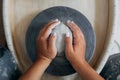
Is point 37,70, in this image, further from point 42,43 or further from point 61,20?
point 61,20

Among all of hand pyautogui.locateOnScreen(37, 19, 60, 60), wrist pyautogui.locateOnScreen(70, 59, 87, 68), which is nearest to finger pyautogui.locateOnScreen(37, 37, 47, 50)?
hand pyautogui.locateOnScreen(37, 19, 60, 60)

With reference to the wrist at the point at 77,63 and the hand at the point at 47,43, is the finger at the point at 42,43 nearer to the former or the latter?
the hand at the point at 47,43

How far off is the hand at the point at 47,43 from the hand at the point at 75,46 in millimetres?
48

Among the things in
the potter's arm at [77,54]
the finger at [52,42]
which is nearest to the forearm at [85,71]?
the potter's arm at [77,54]

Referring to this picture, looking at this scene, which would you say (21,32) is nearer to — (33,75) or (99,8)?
(33,75)

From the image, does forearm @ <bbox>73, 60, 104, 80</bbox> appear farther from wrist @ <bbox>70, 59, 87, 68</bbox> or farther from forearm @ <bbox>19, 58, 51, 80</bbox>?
forearm @ <bbox>19, 58, 51, 80</bbox>

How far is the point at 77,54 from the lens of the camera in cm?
80

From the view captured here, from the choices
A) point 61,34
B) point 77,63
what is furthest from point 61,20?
point 77,63

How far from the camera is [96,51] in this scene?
90 centimetres

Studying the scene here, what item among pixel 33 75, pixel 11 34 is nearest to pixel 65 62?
pixel 33 75

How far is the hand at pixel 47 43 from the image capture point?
0.80 m

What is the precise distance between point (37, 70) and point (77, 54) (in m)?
0.15

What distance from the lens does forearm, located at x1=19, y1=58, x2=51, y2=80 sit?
786 mm

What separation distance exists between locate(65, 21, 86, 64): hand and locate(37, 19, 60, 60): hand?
5 centimetres
